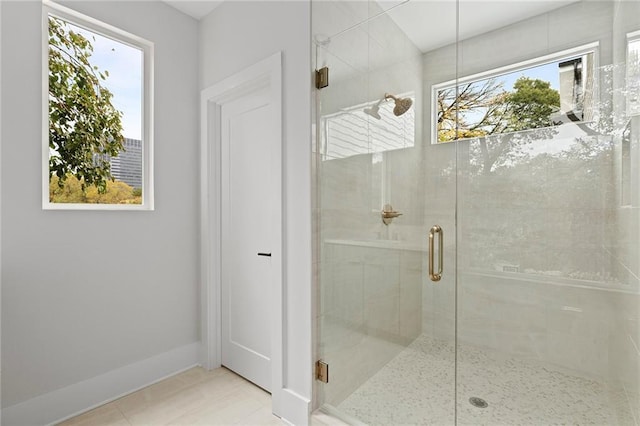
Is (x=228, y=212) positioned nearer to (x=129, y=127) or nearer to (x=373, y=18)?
(x=129, y=127)

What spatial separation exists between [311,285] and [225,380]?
1.16 metres

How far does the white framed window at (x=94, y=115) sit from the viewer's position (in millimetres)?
1892

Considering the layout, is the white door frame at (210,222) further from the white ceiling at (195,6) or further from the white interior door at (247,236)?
the white ceiling at (195,6)

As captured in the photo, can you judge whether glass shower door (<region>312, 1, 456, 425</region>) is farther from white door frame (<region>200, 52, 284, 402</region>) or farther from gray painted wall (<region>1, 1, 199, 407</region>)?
gray painted wall (<region>1, 1, 199, 407</region>)

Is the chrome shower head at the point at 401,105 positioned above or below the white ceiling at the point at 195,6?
below

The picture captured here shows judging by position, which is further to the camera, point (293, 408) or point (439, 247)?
point (293, 408)

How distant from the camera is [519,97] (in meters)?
1.37

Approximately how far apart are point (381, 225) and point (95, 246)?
180 cm

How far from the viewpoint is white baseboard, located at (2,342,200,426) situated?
1.75m

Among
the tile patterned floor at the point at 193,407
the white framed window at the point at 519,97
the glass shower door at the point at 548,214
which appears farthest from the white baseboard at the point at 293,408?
the white framed window at the point at 519,97

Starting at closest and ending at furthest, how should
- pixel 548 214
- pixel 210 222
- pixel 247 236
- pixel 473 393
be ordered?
1. pixel 548 214
2. pixel 473 393
3. pixel 247 236
4. pixel 210 222

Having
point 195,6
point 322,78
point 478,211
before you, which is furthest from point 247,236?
point 195,6

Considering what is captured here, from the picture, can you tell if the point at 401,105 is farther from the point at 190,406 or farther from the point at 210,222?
the point at 190,406

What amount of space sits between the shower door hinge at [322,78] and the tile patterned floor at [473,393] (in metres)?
1.46
